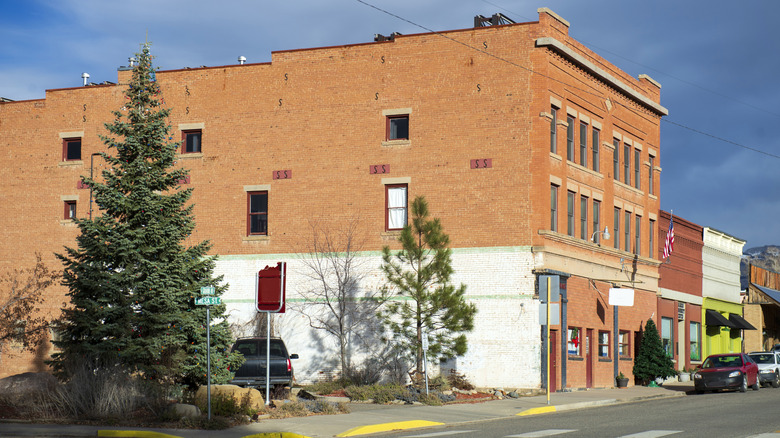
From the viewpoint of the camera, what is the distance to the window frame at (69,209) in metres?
40.7

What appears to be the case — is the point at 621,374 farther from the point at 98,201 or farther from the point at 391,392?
the point at 98,201

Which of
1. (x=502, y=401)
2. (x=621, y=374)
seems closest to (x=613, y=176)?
(x=621, y=374)

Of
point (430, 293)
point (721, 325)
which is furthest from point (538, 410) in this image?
point (721, 325)

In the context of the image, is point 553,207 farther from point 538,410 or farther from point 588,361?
point 538,410

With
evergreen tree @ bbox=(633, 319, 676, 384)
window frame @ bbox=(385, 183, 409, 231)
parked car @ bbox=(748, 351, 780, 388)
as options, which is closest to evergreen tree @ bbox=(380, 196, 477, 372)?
window frame @ bbox=(385, 183, 409, 231)

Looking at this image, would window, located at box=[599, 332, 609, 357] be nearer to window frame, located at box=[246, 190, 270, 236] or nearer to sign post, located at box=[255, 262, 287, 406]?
window frame, located at box=[246, 190, 270, 236]

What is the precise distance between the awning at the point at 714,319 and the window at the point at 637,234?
1111 cm

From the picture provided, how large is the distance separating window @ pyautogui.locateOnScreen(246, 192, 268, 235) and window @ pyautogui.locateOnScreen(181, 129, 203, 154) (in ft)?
10.8

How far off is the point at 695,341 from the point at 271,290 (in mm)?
34202

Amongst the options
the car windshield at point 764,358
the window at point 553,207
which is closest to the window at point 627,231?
the car windshield at point 764,358

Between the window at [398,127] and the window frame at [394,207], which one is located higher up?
the window at [398,127]

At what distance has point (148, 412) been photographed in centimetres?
2042

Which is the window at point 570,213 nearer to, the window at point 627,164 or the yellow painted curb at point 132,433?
the window at point 627,164

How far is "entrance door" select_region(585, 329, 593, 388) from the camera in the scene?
122ft
